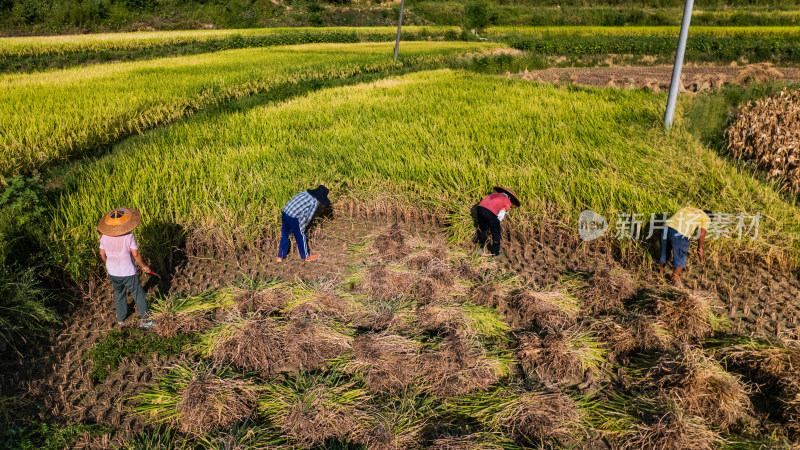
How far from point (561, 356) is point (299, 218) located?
238 cm

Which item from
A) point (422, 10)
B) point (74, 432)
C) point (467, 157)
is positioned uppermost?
point (422, 10)

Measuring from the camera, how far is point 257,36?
2522cm

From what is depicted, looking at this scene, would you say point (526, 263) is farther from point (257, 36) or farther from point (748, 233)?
point (257, 36)

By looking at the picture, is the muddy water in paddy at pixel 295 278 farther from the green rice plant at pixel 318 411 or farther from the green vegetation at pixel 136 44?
the green vegetation at pixel 136 44

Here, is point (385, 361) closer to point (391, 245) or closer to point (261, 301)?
point (261, 301)

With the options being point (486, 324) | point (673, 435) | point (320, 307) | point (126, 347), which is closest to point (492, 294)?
point (486, 324)

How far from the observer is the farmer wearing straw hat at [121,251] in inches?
113

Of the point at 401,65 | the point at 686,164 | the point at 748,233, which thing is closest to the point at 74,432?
the point at 748,233

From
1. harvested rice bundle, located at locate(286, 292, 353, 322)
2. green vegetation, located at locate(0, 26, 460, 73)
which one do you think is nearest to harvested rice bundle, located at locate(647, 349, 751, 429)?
harvested rice bundle, located at locate(286, 292, 353, 322)

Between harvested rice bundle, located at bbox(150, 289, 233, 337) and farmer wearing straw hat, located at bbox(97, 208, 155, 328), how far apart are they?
142mm

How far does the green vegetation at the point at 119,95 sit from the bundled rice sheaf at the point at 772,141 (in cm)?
917

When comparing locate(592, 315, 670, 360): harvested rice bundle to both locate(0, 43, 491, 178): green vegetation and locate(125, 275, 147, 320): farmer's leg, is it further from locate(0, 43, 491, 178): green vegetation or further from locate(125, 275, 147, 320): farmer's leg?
locate(0, 43, 491, 178): green vegetation

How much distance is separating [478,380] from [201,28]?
128 feet

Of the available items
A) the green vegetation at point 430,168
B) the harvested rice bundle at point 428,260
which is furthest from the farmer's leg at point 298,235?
the harvested rice bundle at point 428,260
